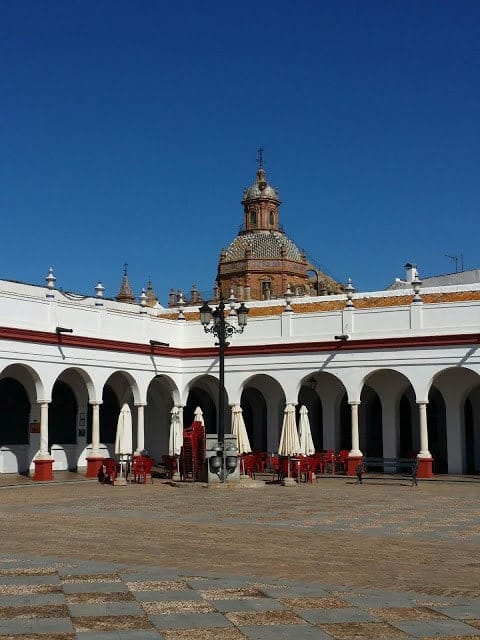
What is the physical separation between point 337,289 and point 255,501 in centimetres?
6209

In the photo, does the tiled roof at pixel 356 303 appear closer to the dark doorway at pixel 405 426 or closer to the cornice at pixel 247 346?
the cornice at pixel 247 346

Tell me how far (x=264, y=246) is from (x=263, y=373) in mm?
49525

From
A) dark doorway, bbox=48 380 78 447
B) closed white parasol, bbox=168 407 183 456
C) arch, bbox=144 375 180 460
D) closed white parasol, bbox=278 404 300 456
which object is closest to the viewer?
closed white parasol, bbox=278 404 300 456

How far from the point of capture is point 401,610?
7727mm

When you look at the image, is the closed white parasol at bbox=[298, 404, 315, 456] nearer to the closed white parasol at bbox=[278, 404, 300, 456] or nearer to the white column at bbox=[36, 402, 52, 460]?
the closed white parasol at bbox=[278, 404, 300, 456]

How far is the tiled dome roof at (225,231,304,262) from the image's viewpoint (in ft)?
255

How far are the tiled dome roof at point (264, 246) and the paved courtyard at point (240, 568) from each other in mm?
59446

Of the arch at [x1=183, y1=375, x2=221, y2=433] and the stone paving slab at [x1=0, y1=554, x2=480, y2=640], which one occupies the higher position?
the arch at [x1=183, y1=375, x2=221, y2=433]

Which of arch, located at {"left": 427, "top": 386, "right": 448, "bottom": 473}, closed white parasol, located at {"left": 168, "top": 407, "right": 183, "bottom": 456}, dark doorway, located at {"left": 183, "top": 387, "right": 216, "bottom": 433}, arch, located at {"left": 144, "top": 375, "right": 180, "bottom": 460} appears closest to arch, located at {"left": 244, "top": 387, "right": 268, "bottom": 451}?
dark doorway, located at {"left": 183, "top": 387, "right": 216, "bottom": 433}

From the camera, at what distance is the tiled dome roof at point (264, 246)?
77.7 m

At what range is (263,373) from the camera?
96.8 ft

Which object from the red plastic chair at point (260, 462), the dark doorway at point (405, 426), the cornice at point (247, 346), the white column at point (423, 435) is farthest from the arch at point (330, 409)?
the white column at point (423, 435)

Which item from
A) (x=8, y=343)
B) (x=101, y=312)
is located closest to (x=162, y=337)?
(x=101, y=312)

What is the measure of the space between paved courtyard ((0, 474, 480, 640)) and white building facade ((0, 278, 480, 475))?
7667 mm
